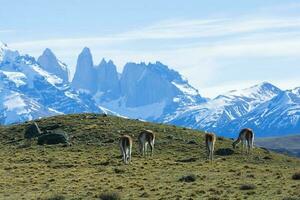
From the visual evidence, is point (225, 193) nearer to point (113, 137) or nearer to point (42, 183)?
point (42, 183)

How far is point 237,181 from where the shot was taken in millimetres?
43375

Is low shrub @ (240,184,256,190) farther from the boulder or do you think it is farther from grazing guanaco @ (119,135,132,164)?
the boulder

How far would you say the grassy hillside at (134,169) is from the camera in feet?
131

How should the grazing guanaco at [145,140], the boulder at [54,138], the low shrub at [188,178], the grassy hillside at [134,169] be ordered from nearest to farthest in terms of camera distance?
the grassy hillside at [134,169], the low shrub at [188,178], the grazing guanaco at [145,140], the boulder at [54,138]

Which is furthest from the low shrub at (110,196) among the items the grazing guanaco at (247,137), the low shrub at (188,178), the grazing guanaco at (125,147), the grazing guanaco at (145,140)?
the grazing guanaco at (247,137)

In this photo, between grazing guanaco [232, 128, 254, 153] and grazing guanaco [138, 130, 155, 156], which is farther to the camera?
grazing guanaco [232, 128, 254, 153]

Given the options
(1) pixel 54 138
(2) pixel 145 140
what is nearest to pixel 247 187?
(2) pixel 145 140

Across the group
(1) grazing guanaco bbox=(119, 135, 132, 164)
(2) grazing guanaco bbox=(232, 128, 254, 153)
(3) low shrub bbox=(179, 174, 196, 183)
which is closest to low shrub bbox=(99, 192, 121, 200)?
(3) low shrub bbox=(179, 174, 196, 183)

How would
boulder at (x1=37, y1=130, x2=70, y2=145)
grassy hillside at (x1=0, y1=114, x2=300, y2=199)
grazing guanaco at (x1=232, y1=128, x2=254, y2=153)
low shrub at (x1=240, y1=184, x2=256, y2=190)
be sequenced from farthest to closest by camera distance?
boulder at (x1=37, y1=130, x2=70, y2=145), grazing guanaco at (x1=232, y1=128, x2=254, y2=153), grassy hillside at (x1=0, y1=114, x2=300, y2=199), low shrub at (x1=240, y1=184, x2=256, y2=190)

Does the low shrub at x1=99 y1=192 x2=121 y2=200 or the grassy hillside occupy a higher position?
the grassy hillside

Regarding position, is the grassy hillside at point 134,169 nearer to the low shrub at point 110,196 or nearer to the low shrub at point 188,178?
the low shrub at point 188,178

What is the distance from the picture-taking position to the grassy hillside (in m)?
39.8

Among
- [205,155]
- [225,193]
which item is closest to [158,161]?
[205,155]

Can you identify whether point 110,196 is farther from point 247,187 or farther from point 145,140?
point 145,140
